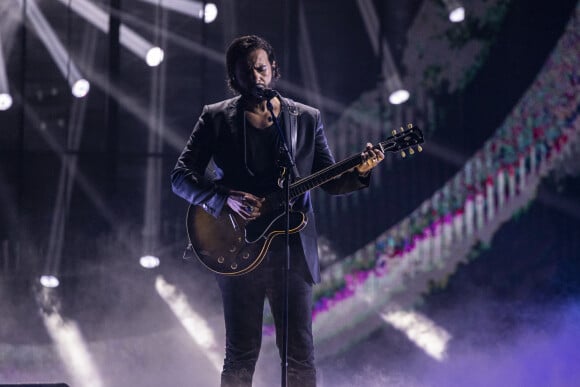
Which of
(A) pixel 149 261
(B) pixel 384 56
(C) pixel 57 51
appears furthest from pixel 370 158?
(C) pixel 57 51

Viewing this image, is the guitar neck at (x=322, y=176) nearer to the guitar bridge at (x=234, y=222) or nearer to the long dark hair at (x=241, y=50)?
the guitar bridge at (x=234, y=222)

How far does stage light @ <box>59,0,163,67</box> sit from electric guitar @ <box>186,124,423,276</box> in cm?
236

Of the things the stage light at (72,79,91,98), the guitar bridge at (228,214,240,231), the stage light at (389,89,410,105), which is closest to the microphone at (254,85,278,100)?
the guitar bridge at (228,214,240,231)

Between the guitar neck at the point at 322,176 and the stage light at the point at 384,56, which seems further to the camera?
the stage light at the point at 384,56

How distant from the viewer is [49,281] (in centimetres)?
495

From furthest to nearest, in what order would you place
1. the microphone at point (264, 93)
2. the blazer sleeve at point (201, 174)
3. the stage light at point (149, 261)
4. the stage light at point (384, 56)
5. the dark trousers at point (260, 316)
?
the stage light at point (384, 56) → the stage light at point (149, 261) → the blazer sleeve at point (201, 174) → the dark trousers at point (260, 316) → the microphone at point (264, 93)

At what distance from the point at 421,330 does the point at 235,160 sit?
2.53 meters

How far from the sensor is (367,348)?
5109mm

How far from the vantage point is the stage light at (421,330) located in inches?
201

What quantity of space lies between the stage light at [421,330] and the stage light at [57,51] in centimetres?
255

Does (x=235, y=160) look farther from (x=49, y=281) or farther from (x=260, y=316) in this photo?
(x=49, y=281)

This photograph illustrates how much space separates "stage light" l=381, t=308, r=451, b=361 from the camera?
5102 mm

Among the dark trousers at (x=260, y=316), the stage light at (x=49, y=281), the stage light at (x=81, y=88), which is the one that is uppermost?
the stage light at (x=81, y=88)

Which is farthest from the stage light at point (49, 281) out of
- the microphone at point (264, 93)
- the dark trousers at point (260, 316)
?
the microphone at point (264, 93)
